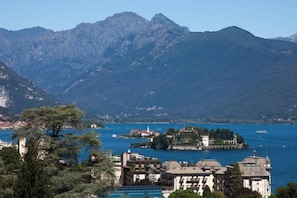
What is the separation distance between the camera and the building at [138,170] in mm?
41781

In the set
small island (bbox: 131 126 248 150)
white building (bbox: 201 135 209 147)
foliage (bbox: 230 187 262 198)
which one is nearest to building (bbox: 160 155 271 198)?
foliage (bbox: 230 187 262 198)

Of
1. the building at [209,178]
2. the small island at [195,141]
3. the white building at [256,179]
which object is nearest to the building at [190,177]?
the building at [209,178]

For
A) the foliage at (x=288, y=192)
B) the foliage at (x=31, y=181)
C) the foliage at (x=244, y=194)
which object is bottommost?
the foliage at (x=244, y=194)

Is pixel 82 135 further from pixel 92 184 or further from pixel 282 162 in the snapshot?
pixel 282 162

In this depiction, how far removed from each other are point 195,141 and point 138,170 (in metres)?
62.0

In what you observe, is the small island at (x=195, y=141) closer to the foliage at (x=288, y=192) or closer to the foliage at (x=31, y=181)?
the foliage at (x=288, y=192)

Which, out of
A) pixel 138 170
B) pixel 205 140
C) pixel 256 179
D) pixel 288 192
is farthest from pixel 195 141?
pixel 288 192

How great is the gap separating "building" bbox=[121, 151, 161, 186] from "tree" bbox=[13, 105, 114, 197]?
29.5 metres

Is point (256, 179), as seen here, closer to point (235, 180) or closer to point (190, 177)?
point (235, 180)

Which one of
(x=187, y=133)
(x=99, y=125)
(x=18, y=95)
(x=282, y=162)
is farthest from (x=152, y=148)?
(x=18, y=95)

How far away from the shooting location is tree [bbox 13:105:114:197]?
1109cm

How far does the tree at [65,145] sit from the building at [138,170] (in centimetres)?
2945

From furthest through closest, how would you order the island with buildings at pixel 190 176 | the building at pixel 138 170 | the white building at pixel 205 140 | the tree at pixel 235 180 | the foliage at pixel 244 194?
1. the white building at pixel 205 140
2. the building at pixel 138 170
3. the island with buildings at pixel 190 176
4. the tree at pixel 235 180
5. the foliage at pixel 244 194

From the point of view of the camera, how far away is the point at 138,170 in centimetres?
4253
